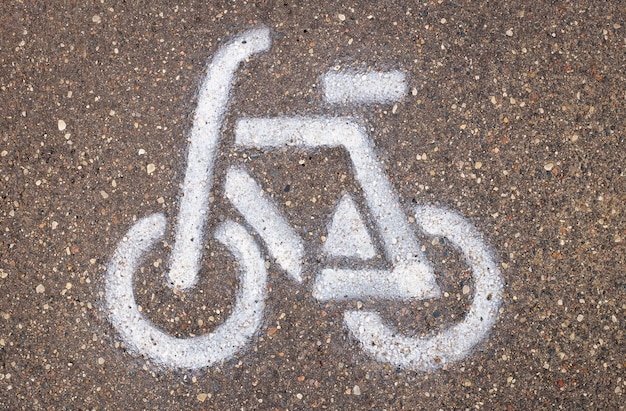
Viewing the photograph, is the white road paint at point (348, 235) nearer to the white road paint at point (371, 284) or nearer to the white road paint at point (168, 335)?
the white road paint at point (371, 284)

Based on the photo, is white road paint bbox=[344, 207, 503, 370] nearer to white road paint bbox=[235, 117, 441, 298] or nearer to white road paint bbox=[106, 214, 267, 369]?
white road paint bbox=[235, 117, 441, 298]

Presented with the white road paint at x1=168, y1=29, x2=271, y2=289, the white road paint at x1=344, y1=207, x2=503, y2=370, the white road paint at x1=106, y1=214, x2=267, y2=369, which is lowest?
the white road paint at x1=344, y1=207, x2=503, y2=370

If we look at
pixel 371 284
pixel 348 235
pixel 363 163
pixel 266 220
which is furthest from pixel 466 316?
pixel 266 220

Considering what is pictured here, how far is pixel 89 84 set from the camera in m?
2.23

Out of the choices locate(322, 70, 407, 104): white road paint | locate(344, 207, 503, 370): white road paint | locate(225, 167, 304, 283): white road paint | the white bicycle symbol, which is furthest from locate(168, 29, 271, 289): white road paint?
locate(344, 207, 503, 370): white road paint

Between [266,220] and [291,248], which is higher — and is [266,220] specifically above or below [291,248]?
Result: above

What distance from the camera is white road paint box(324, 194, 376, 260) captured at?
2.19m

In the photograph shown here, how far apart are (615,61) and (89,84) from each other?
239 cm

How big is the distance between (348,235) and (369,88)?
673mm

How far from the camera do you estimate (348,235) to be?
220 cm

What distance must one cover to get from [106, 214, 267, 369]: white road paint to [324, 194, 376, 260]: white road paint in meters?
0.34

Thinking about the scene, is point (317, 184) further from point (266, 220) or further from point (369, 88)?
point (369, 88)

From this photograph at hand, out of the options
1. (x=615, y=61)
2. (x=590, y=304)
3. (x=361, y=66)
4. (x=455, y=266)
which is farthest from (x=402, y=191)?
(x=615, y=61)

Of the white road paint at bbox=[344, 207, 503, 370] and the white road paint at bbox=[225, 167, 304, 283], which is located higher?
the white road paint at bbox=[225, 167, 304, 283]
